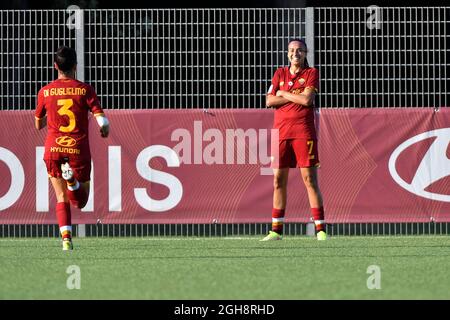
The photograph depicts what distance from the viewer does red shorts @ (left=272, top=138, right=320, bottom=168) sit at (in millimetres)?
12891

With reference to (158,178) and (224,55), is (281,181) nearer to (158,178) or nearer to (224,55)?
(158,178)

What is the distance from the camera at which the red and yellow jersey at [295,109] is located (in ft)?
42.2

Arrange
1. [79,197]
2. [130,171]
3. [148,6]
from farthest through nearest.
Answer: [148,6], [130,171], [79,197]

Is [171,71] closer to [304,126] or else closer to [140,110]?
[140,110]

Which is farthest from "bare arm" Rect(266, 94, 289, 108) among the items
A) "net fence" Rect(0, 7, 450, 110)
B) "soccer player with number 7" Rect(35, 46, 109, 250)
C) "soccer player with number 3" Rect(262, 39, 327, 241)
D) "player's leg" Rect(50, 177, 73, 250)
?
"player's leg" Rect(50, 177, 73, 250)

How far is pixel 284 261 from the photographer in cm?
1052

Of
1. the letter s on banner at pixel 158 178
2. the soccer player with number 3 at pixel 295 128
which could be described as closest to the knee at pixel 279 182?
the soccer player with number 3 at pixel 295 128

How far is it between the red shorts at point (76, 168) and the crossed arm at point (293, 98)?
6.89 feet

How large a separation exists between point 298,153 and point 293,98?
0.56m

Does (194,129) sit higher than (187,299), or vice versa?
(194,129)

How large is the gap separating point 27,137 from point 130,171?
3.85ft

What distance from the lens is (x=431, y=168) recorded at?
47.0ft

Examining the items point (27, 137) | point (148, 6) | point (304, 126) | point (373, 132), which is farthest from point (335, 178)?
point (148, 6)

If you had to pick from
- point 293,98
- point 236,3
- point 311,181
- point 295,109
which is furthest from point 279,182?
point 236,3
